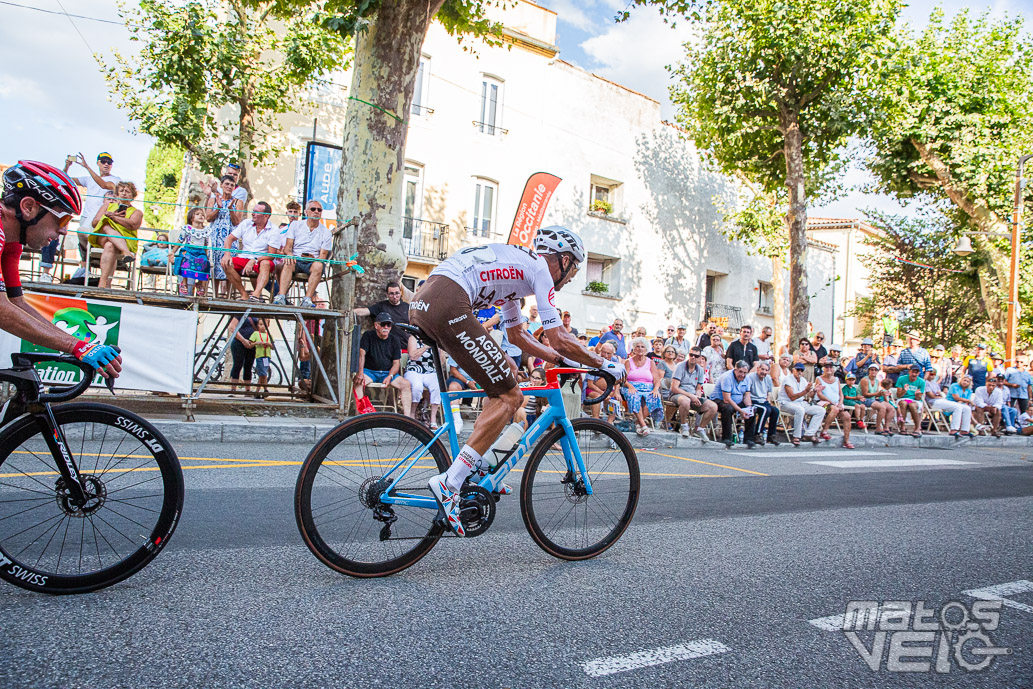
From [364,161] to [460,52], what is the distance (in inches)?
531

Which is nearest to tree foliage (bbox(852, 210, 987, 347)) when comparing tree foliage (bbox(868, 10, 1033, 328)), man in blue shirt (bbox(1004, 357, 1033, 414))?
tree foliage (bbox(868, 10, 1033, 328))

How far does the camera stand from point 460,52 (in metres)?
23.9

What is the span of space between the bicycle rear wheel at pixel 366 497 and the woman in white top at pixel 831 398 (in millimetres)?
12815

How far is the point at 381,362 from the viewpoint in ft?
36.6

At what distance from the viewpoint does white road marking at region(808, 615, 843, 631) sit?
3714 millimetres

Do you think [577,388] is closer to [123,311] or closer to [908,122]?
[123,311]

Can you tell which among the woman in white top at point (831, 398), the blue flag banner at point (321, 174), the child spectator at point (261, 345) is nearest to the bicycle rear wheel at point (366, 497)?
the child spectator at point (261, 345)

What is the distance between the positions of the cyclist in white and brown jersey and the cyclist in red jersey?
1582 mm

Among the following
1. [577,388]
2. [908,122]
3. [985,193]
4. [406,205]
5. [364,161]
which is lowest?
[577,388]

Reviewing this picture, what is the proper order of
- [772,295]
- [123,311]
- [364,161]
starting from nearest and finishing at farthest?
[123,311]
[364,161]
[772,295]

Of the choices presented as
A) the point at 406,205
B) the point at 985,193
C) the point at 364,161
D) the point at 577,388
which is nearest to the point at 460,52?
the point at 406,205

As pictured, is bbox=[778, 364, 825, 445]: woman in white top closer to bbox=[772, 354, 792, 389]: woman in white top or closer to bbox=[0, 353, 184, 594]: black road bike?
bbox=[772, 354, 792, 389]: woman in white top

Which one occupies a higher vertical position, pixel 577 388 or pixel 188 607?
pixel 577 388

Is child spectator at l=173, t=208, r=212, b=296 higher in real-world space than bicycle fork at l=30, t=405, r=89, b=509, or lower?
higher
